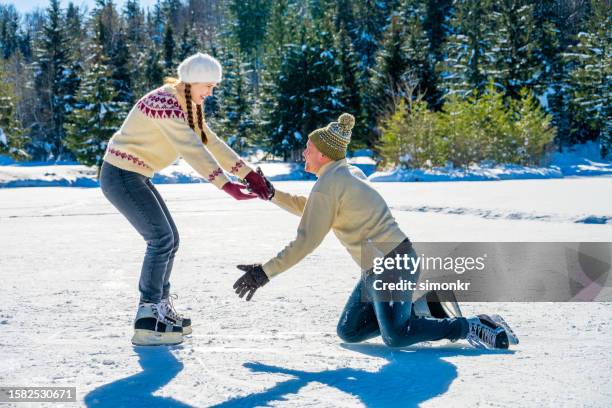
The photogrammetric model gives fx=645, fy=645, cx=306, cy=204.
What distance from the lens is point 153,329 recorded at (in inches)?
143

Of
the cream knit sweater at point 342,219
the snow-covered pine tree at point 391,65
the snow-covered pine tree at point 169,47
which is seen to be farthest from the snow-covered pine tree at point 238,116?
the cream knit sweater at point 342,219

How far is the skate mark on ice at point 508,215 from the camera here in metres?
8.64

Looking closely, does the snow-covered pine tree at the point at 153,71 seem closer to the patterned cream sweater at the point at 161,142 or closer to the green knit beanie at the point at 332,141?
the patterned cream sweater at the point at 161,142

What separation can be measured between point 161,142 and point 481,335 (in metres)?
2.04

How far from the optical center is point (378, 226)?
338 centimetres

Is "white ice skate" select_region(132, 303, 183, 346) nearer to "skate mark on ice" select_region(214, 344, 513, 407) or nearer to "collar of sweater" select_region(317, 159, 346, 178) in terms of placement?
"skate mark on ice" select_region(214, 344, 513, 407)

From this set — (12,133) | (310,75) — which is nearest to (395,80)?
(310,75)

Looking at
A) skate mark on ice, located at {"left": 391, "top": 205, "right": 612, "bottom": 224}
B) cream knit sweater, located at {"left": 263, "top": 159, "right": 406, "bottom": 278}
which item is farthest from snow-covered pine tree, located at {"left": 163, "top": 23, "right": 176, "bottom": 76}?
cream knit sweater, located at {"left": 263, "top": 159, "right": 406, "bottom": 278}


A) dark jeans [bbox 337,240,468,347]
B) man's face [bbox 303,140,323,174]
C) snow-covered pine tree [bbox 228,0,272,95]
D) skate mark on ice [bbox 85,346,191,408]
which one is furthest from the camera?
snow-covered pine tree [bbox 228,0,272,95]

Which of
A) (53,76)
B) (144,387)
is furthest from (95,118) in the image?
(144,387)

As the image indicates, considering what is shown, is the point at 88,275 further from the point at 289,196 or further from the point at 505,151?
the point at 505,151

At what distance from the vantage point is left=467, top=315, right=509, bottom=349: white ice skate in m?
3.36

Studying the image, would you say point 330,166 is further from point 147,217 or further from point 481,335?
point 481,335
